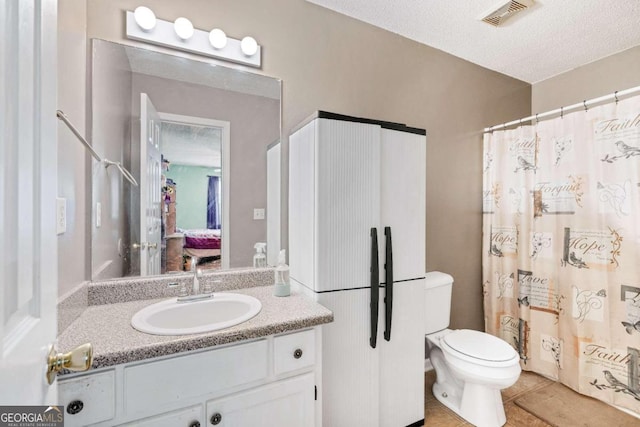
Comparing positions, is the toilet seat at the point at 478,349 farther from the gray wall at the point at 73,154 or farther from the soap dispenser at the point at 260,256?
the gray wall at the point at 73,154

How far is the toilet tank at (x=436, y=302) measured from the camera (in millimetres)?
2057

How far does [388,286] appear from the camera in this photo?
160cm

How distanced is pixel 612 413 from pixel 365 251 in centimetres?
198

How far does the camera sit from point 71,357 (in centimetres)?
59

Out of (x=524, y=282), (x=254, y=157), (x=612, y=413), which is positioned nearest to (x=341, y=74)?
(x=254, y=157)

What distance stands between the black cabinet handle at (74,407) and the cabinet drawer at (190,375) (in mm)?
117

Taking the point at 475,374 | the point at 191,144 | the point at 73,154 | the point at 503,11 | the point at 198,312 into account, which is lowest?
the point at 475,374

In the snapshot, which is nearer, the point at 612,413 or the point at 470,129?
the point at 612,413

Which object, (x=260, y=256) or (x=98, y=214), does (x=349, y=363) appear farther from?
(x=98, y=214)

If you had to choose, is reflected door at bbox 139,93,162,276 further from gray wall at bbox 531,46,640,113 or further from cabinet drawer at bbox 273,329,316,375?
gray wall at bbox 531,46,640,113

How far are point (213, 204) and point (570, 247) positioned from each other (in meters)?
2.48

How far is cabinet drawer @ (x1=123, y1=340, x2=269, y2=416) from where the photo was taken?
0.98 meters

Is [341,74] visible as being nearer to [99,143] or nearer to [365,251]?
[365,251]

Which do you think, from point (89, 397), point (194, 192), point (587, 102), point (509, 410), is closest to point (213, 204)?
point (194, 192)
